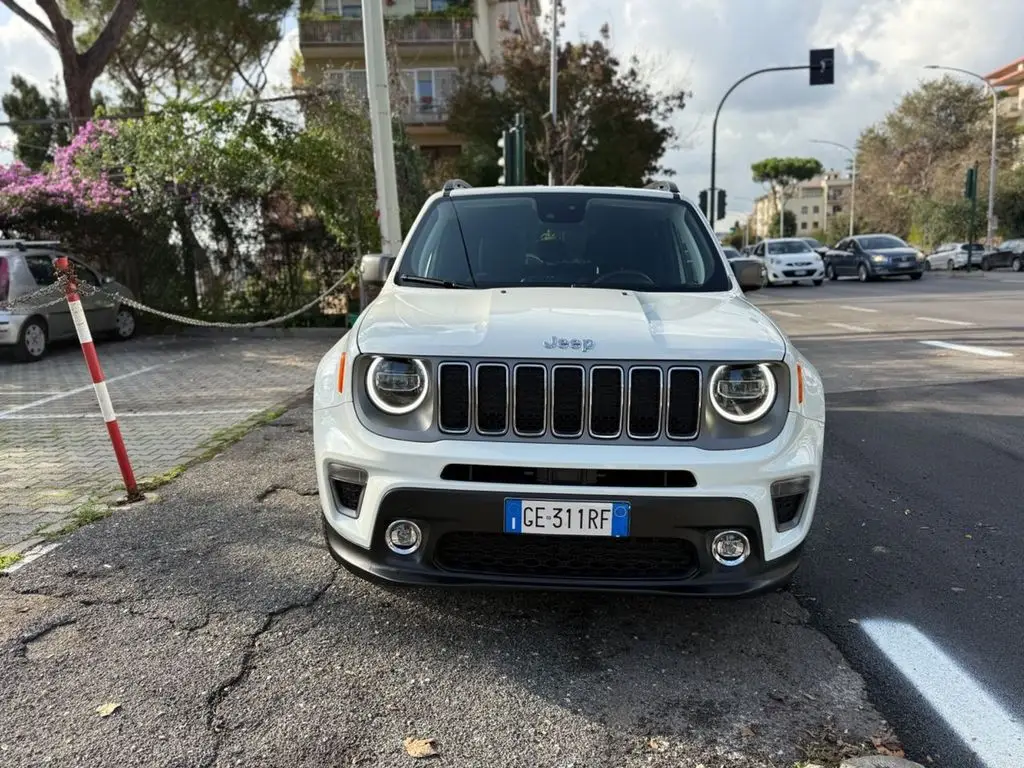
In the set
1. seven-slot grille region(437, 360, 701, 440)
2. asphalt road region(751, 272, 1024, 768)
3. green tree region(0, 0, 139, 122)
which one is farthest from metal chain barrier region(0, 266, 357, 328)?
green tree region(0, 0, 139, 122)

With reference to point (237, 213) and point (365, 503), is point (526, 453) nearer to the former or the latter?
point (365, 503)

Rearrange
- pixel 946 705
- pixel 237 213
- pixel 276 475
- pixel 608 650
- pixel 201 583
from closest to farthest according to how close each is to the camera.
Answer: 1. pixel 946 705
2. pixel 608 650
3. pixel 201 583
4. pixel 276 475
5. pixel 237 213

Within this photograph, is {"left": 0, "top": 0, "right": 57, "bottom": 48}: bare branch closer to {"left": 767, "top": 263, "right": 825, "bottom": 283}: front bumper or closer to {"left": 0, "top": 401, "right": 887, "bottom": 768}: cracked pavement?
{"left": 0, "top": 401, "right": 887, "bottom": 768}: cracked pavement

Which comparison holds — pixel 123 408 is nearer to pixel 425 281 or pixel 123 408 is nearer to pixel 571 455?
pixel 425 281

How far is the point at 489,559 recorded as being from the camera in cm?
301

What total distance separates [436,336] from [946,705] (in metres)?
2.19

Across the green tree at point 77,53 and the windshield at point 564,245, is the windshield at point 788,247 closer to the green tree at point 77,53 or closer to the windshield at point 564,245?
the green tree at point 77,53

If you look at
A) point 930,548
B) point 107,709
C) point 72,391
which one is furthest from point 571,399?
point 72,391

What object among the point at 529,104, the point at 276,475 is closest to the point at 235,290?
the point at 276,475

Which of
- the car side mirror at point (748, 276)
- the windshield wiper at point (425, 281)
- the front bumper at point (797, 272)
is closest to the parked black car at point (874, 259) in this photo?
the front bumper at point (797, 272)

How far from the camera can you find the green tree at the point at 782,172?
104 metres

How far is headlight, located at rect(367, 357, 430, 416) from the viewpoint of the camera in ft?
9.87

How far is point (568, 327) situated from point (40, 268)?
11.4m

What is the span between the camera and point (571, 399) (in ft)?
9.71
